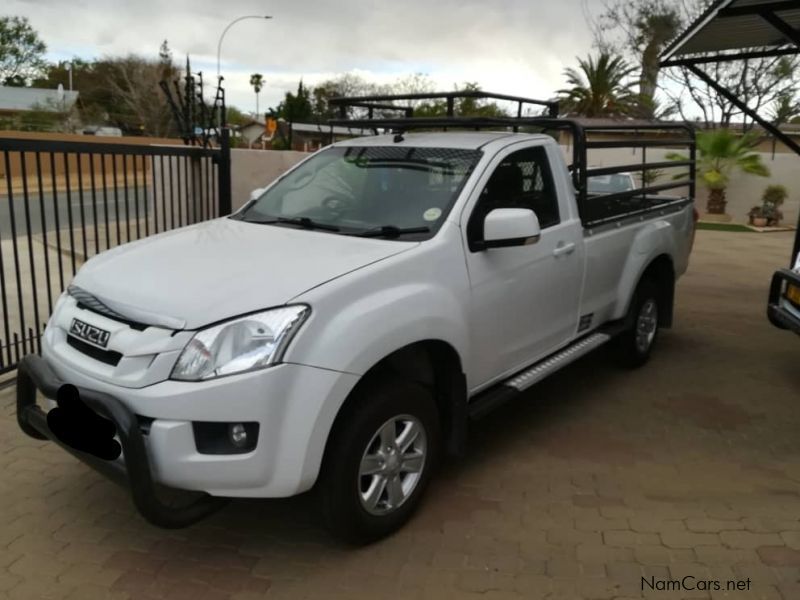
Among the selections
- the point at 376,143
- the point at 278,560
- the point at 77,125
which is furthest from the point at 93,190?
the point at 77,125

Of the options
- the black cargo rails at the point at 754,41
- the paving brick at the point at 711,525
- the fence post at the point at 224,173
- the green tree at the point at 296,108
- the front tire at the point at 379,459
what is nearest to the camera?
the front tire at the point at 379,459

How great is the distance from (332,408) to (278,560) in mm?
849

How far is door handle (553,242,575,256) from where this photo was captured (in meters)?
4.30

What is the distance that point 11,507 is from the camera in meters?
3.52

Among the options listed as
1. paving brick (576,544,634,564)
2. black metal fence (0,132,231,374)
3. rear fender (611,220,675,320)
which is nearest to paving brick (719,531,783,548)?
paving brick (576,544,634,564)

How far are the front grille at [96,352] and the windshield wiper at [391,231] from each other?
1303mm

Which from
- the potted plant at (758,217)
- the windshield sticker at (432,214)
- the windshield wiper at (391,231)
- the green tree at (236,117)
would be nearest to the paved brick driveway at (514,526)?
the windshield wiper at (391,231)

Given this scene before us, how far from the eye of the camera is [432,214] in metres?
3.67

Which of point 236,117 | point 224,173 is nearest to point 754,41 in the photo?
point 224,173

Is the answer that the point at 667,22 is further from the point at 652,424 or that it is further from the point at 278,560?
the point at 278,560

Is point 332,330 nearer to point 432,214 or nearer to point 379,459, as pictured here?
point 379,459

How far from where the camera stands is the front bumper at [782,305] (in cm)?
500

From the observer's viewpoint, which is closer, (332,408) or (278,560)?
(332,408)

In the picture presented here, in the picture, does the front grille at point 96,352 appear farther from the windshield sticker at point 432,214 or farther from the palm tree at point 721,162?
the palm tree at point 721,162
